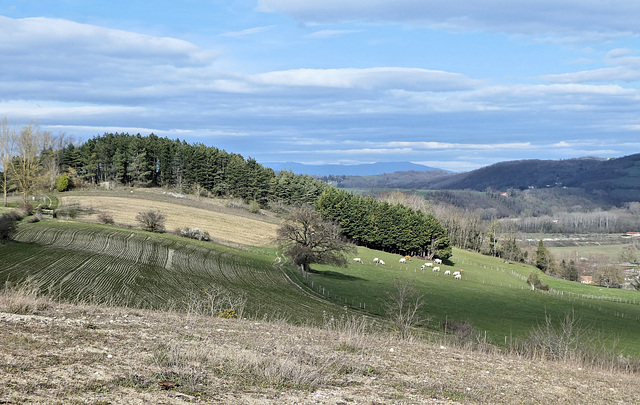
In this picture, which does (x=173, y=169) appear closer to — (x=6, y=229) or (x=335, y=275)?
(x=335, y=275)

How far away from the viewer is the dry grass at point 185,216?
314 feet

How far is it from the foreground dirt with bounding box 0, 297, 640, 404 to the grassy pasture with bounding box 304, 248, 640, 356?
3082 cm

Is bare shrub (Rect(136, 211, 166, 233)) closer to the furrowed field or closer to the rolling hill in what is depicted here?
the furrowed field

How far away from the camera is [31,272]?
43625 millimetres

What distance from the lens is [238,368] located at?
10281mm

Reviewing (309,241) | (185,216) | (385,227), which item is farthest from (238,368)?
(385,227)

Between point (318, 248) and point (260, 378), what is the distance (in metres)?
72.7

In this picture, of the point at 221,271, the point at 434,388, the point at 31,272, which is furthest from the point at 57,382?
the point at 221,271

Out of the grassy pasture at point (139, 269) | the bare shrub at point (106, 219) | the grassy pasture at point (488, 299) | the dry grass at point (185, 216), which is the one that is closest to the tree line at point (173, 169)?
the dry grass at point (185, 216)

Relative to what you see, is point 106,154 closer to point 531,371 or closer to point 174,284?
point 174,284

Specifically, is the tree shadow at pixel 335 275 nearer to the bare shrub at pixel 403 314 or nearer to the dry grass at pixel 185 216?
the bare shrub at pixel 403 314

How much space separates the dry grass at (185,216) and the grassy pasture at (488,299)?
2076cm

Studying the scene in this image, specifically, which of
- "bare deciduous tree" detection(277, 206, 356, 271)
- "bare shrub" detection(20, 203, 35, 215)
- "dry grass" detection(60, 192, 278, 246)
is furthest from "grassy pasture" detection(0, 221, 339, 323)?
"dry grass" detection(60, 192, 278, 246)

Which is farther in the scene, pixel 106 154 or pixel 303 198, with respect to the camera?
pixel 303 198
